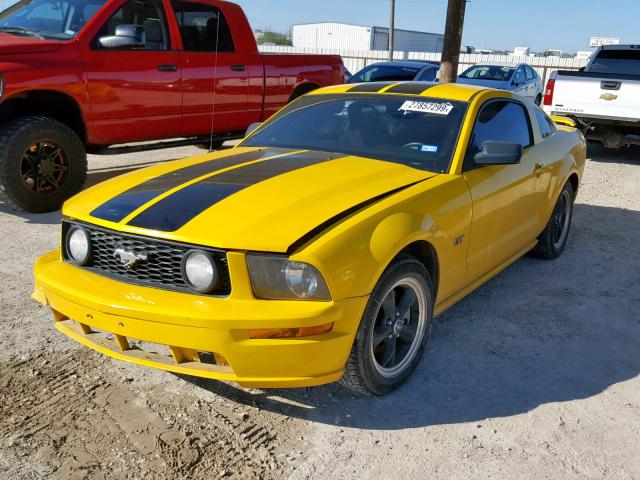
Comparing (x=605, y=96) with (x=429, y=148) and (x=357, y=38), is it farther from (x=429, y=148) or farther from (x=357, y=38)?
(x=357, y=38)

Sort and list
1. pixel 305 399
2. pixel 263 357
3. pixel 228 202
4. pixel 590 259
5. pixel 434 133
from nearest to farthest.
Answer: pixel 263 357, pixel 228 202, pixel 305 399, pixel 434 133, pixel 590 259

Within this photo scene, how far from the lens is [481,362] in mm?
3514

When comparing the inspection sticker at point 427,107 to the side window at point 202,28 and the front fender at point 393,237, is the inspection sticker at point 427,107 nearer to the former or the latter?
the front fender at point 393,237

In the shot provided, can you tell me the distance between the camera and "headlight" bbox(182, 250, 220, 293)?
260cm

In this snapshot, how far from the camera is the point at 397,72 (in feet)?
45.9

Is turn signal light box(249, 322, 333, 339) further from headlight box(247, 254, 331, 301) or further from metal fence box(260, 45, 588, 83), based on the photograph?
metal fence box(260, 45, 588, 83)

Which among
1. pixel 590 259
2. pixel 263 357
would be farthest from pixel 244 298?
pixel 590 259

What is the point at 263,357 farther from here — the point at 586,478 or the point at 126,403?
the point at 586,478

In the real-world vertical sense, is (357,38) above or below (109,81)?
below

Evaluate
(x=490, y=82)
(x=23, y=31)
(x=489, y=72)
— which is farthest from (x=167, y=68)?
(x=489, y=72)

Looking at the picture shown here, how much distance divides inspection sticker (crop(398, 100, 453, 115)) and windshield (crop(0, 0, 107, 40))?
12.9 ft

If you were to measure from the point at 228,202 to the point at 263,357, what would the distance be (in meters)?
0.76

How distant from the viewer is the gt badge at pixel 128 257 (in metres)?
2.74

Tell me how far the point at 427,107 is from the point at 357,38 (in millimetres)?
66538
